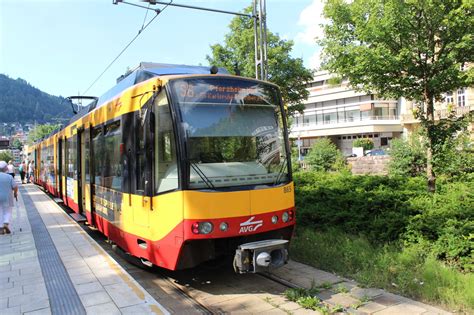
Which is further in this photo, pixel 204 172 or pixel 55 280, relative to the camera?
pixel 55 280

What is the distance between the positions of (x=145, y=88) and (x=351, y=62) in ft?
16.9

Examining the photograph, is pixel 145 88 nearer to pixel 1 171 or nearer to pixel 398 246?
pixel 398 246

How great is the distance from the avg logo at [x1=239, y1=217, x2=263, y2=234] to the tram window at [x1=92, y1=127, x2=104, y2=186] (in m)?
3.88

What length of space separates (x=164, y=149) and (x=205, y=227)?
3.96 feet

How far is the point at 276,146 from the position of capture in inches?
236

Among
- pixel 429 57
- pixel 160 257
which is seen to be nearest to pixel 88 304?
pixel 160 257

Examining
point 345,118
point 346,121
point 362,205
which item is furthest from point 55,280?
point 345,118

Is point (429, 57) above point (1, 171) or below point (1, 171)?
above

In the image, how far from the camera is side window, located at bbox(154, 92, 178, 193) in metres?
5.19

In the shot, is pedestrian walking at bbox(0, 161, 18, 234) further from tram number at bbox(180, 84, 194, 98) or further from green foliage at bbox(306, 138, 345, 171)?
green foliage at bbox(306, 138, 345, 171)

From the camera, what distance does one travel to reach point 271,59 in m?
19.1

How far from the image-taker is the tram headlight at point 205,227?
16.4ft

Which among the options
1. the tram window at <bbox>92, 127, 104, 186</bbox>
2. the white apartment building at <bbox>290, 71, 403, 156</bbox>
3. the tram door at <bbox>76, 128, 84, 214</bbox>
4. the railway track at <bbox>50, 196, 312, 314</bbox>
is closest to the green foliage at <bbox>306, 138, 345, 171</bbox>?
the tram door at <bbox>76, 128, 84, 214</bbox>

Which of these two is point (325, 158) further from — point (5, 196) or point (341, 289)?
point (341, 289)
